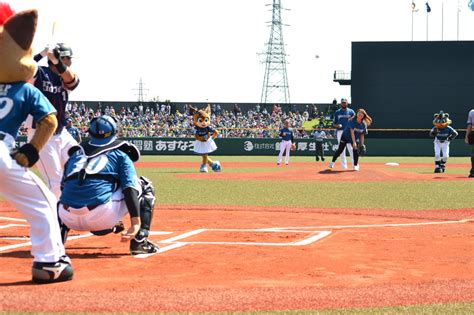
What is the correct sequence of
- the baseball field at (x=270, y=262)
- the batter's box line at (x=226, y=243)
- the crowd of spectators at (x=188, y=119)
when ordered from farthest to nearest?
the crowd of spectators at (x=188, y=119)
the batter's box line at (x=226, y=243)
the baseball field at (x=270, y=262)

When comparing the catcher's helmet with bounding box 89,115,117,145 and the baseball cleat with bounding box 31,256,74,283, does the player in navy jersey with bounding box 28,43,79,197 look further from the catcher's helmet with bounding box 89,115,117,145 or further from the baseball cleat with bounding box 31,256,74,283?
the baseball cleat with bounding box 31,256,74,283

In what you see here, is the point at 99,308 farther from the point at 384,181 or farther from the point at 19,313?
the point at 384,181

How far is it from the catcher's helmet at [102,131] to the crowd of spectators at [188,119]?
1761 inches

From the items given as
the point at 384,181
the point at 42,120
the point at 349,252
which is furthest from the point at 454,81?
the point at 42,120

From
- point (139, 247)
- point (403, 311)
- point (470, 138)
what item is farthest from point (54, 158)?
point (470, 138)

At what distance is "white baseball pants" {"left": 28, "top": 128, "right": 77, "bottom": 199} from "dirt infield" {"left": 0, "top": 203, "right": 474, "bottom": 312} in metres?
0.85

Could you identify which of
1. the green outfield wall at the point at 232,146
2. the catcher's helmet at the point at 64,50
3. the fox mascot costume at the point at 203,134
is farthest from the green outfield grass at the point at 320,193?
the green outfield wall at the point at 232,146

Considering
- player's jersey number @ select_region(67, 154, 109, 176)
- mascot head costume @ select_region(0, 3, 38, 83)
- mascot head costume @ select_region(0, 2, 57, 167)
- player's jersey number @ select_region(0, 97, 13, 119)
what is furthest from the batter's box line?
mascot head costume @ select_region(0, 3, 38, 83)

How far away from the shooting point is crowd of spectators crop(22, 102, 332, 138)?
2121 inches

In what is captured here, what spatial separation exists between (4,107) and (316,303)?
3015 millimetres

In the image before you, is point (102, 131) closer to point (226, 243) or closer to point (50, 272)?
point (50, 272)

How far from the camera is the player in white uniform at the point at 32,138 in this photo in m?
6.16

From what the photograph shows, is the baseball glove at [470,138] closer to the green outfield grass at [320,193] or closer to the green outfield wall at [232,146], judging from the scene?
the green outfield grass at [320,193]

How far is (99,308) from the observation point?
530 cm
